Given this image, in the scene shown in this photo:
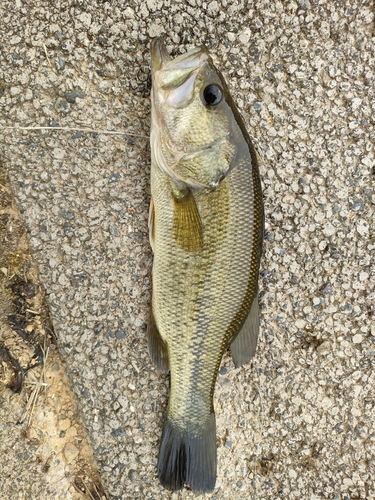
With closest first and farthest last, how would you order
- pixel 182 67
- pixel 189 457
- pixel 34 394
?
pixel 182 67
pixel 189 457
pixel 34 394

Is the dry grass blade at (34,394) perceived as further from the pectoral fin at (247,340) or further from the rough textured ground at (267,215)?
the pectoral fin at (247,340)

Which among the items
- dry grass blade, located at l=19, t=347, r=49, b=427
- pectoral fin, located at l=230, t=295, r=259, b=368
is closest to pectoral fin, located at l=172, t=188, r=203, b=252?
pectoral fin, located at l=230, t=295, r=259, b=368

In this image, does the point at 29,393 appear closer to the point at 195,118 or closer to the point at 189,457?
the point at 189,457

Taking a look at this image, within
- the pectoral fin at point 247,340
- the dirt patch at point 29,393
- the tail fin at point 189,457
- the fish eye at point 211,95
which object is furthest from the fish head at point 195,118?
the tail fin at point 189,457

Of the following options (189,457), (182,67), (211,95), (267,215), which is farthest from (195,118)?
(189,457)

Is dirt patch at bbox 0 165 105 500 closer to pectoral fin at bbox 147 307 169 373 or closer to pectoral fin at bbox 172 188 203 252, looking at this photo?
pectoral fin at bbox 147 307 169 373

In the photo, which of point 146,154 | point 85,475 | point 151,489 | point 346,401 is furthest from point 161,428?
point 146,154

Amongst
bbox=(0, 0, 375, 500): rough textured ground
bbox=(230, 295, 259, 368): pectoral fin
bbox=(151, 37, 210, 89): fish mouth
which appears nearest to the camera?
bbox=(151, 37, 210, 89): fish mouth
